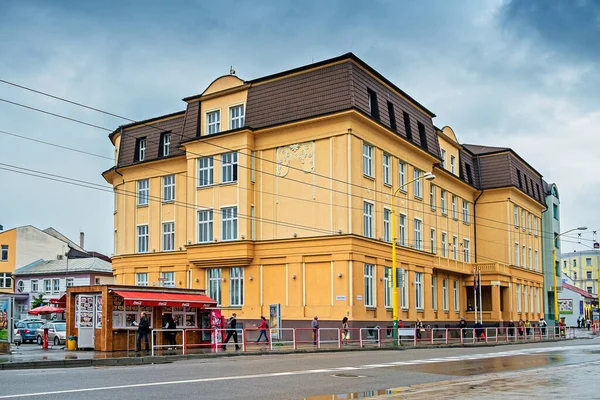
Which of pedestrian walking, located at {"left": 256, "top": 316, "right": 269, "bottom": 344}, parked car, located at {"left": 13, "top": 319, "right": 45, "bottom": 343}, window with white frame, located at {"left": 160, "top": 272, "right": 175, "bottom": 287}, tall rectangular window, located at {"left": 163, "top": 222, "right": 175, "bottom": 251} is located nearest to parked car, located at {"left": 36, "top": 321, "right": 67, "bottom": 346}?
parked car, located at {"left": 13, "top": 319, "right": 45, "bottom": 343}

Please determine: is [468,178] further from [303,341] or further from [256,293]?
[303,341]

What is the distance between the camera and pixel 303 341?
3519 cm

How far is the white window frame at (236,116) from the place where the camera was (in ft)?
145

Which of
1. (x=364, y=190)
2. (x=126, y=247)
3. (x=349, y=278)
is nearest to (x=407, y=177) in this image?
(x=364, y=190)

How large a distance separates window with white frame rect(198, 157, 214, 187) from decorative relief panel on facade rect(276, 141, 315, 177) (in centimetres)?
475

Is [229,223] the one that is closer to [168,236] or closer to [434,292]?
[168,236]

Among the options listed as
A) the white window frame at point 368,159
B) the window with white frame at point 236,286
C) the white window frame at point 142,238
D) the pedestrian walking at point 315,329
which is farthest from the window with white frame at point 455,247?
the white window frame at point 142,238

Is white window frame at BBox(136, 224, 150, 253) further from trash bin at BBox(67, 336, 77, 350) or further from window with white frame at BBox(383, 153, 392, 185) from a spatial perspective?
trash bin at BBox(67, 336, 77, 350)

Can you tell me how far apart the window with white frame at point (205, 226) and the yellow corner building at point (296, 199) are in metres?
0.07

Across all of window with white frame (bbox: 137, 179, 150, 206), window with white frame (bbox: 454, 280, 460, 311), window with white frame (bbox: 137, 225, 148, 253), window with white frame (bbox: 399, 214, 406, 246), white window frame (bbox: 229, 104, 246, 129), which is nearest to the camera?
white window frame (bbox: 229, 104, 246, 129)

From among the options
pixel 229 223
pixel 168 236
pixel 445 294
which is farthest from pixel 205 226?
pixel 445 294

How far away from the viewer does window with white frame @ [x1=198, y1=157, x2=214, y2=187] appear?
4475 cm

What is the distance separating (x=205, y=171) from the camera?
45.2 meters

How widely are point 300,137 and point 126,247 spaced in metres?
17.8
